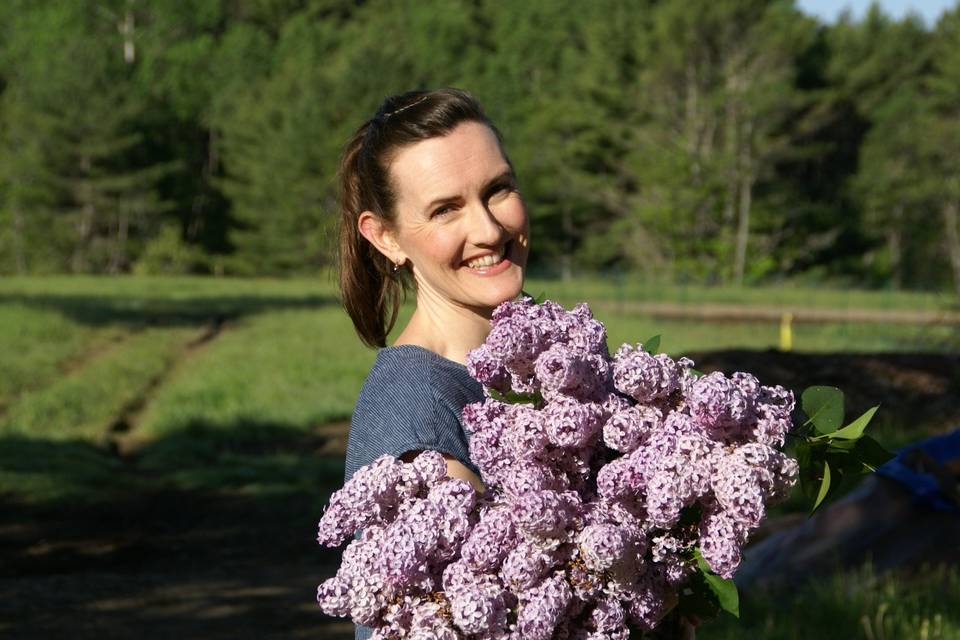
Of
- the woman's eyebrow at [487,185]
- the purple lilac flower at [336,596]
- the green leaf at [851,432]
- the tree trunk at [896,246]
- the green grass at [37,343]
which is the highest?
the woman's eyebrow at [487,185]

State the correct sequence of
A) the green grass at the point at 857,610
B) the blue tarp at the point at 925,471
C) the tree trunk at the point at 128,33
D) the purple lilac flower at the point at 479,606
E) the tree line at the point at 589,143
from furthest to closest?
the tree trunk at the point at 128,33, the tree line at the point at 589,143, the blue tarp at the point at 925,471, the green grass at the point at 857,610, the purple lilac flower at the point at 479,606

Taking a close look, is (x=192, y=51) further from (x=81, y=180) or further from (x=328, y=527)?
(x=328, y=527)

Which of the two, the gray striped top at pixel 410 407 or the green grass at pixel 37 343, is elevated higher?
the gray striped top at pixel 410 407

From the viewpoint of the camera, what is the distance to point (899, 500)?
239 inches

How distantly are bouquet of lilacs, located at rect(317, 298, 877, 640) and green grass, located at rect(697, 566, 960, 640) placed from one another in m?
3.06

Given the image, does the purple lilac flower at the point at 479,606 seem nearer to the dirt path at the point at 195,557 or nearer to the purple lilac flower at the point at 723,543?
the purple lilac flower at the point at 723,543

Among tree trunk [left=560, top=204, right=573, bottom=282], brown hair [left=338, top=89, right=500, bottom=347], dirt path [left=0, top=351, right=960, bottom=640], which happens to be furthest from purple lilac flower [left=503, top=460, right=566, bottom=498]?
tree trunk [left=560, top=204, right=573, bottom=282]

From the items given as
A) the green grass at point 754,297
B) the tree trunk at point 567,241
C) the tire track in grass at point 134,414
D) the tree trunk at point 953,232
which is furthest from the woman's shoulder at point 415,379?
the tree trunk at point 567,241

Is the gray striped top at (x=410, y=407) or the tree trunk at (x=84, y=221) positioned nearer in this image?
the gray striped top at (x=410, y=407)

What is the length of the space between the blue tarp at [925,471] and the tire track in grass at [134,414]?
701 centimetres

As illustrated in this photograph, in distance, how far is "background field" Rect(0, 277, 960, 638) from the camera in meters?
6.43

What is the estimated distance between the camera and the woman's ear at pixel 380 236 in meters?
2.58

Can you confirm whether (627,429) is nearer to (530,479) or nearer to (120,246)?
(530,479)

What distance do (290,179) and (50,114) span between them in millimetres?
10232
